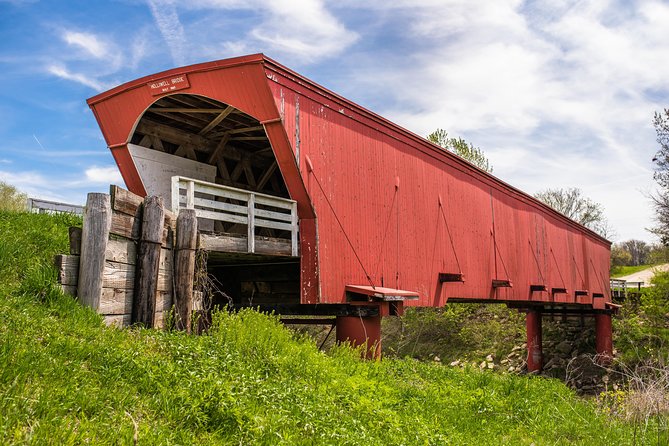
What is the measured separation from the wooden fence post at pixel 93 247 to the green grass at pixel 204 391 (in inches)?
10.5

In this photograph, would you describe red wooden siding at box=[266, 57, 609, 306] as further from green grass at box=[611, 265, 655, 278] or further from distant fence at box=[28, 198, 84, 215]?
green grass at box=[611, 265, 655, 278]

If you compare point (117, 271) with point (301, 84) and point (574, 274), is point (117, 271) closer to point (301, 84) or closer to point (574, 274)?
point (301, 84)

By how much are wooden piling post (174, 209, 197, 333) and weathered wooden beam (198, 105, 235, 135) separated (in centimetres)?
397

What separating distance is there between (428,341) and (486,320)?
330 centimetres

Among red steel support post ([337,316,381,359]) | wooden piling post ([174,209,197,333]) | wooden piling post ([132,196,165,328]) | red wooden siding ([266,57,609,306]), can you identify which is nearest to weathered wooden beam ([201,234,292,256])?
red wooden siding ([266,57,609,306])

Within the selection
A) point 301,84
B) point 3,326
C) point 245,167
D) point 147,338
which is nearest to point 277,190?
point 245,167

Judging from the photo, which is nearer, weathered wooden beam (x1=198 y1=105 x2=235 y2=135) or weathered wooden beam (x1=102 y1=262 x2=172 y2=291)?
weathered wooden beam (x1=102 y1=262 x2=172 y2=291)

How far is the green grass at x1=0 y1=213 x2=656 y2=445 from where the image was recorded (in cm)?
371

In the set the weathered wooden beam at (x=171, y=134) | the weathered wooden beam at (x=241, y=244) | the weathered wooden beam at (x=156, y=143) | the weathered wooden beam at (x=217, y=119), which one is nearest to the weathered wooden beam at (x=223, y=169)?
the weathered wooden beam at (x=171, y=134)

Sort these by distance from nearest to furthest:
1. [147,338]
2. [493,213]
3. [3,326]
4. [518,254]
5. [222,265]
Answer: [3,326] → [147,338] → [222,265] → [493,213] → [518,254]

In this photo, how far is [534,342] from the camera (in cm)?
2577

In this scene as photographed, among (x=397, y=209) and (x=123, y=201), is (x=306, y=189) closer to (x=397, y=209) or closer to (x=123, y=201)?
(x=397, y=209)

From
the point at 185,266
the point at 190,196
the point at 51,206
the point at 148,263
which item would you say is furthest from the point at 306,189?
the point at 51,206

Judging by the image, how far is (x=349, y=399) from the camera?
5824 mm
